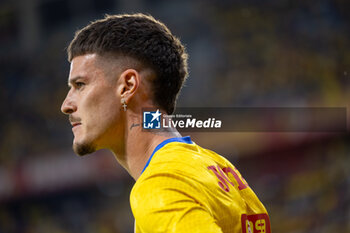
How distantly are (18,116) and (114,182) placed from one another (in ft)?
9.09

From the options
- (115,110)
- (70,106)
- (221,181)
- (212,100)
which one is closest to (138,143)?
(115,110)

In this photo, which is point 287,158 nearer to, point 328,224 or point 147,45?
point 328,224

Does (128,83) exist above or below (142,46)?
below

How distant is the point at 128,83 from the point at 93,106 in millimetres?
167

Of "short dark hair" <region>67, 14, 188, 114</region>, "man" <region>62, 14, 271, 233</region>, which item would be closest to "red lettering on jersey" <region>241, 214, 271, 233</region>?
"man" <region>62, 14, 271, 233</region>

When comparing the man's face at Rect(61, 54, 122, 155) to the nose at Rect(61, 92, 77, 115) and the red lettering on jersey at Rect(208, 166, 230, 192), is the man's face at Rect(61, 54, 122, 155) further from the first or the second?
the red lettering on jersey at Rect(208, 166, 230, 192)

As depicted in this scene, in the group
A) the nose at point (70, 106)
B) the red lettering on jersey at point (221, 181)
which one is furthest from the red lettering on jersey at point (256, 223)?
the nose at point (70, 106)

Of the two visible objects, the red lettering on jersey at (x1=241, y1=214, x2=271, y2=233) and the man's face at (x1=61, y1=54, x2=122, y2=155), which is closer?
the red lettering on jersey at (x1=241, y1=214, x2=271, y2=233)

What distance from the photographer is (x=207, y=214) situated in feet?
4.55

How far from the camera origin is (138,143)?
1.93 meters

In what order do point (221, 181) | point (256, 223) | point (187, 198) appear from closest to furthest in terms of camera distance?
point (187, 198) < point (221, 181) < point (256, 223)

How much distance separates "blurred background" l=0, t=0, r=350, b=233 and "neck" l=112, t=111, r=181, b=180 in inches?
185

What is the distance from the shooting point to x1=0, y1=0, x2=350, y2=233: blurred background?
6.68 m

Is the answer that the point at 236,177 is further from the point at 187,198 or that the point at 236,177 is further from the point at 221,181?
the point at 187,198
